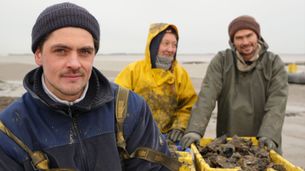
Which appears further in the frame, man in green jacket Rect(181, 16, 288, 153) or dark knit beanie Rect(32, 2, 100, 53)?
man in green jacket Rect(181, 16, 288, 153)

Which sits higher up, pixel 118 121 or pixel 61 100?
pixel 61 100

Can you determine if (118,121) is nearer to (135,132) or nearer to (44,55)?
(135,132)

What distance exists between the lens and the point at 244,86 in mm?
3787

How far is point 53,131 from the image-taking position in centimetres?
196

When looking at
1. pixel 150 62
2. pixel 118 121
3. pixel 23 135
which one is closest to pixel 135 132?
pixel 118 121

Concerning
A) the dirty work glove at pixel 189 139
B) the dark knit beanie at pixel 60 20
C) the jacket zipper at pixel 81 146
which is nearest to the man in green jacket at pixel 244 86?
the dirty work glove at pixel 189 139

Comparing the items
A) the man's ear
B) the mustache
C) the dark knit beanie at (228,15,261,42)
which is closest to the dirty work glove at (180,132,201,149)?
the dark knit beanie at (228,15,261,42)

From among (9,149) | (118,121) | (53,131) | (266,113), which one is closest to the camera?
(9,149)

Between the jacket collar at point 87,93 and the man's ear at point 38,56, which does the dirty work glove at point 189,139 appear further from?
the man's ear at point 38,56

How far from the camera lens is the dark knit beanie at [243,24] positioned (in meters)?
3.65

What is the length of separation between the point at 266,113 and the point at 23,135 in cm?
258

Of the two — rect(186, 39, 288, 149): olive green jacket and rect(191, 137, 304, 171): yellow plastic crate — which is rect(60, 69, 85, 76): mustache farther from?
rect(186, 39, 288, 149): olive green jacket

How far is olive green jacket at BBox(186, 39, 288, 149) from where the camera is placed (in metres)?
3.62

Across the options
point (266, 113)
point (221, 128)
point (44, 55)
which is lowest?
point (221, 128)
